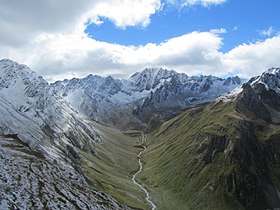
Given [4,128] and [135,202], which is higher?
[4,128]

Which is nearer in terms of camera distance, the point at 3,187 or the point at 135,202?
the point at 3,187

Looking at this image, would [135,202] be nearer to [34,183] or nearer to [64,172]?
[64,172]

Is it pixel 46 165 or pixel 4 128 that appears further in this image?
pixel 4 128

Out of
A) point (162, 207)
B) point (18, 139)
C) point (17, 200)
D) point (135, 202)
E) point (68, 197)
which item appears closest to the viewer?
point (17, 200)

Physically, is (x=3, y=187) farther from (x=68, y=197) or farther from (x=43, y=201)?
(x=68, y=197)

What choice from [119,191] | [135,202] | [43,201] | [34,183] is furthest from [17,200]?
[119,191]

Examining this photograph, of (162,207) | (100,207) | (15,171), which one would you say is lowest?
(162,207)

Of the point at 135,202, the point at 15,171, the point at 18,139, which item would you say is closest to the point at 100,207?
the point at 15,171

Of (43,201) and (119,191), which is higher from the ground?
(43,201)

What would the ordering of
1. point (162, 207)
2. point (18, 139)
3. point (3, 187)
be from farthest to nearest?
point (162, 207), point (18, 139), point (3, 187)
